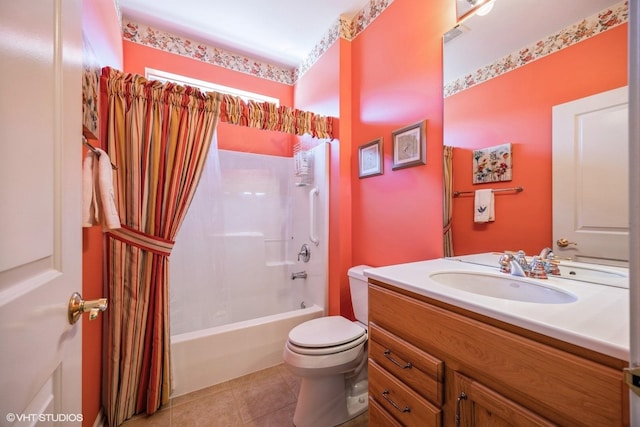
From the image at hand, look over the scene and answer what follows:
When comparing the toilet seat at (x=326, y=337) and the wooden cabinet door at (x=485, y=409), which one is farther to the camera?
the toilet seat at (x=326, y=337)

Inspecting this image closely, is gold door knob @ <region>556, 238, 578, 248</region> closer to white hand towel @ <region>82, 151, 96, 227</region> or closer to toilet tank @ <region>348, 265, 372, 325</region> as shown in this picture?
toilet tank @ <region>348, 265, 372, 325</region>

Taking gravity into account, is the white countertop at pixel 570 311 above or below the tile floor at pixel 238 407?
above

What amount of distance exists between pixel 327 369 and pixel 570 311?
1.04m

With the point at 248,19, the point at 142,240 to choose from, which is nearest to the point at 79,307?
the point at 142,240

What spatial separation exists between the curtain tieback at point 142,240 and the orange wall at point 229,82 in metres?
1.31

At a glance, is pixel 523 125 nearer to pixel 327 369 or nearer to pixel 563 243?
pixel 563 243

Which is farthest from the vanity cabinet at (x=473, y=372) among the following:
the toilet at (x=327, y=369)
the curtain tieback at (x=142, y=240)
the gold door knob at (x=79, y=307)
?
the curtain tieback at (x=142, y=240)

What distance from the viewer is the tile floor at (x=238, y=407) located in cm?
136

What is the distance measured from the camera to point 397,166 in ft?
5.25

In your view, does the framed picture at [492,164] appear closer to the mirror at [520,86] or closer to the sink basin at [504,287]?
the mirror at [520,86]

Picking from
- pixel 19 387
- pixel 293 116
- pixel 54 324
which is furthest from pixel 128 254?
pixel 293 116

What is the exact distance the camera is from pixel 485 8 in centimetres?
118

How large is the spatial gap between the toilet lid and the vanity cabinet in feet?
0.98

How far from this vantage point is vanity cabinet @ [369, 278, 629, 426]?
0.51 meters
